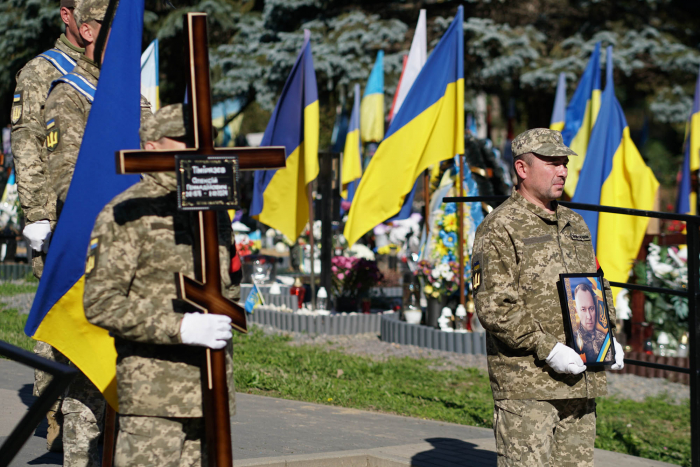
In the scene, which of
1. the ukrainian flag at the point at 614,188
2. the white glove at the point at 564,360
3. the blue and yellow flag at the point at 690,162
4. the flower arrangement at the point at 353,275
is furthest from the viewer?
the blue and yellow flag at the point at 690,162

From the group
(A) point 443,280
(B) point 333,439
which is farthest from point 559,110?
(B) point 333,439

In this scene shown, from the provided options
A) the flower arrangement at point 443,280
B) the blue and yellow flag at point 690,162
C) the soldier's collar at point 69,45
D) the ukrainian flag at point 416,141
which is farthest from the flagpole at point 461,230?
the soldier's collar at point 69,45

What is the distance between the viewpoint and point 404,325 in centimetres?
1093

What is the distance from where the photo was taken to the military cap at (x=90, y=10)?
451 centimetres

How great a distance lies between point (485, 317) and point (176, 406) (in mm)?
1449

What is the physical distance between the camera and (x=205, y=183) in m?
3.03

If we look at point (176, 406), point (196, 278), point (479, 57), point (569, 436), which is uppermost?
point (479, 57)

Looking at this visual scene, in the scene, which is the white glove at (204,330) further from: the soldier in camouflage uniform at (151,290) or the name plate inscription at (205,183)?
the name plate inscription at (205,183)

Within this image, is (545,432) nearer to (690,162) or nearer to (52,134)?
(52,134)

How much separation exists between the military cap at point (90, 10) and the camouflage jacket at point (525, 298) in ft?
7.28

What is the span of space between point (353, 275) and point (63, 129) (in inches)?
327

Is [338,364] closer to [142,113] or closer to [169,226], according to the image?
[142,113]

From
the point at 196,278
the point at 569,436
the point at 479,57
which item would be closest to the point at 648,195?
the point at 569,436

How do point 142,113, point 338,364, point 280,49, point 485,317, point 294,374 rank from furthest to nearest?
point 280,49
point 338,364
point 294,374
point 142,113
point 485,317
